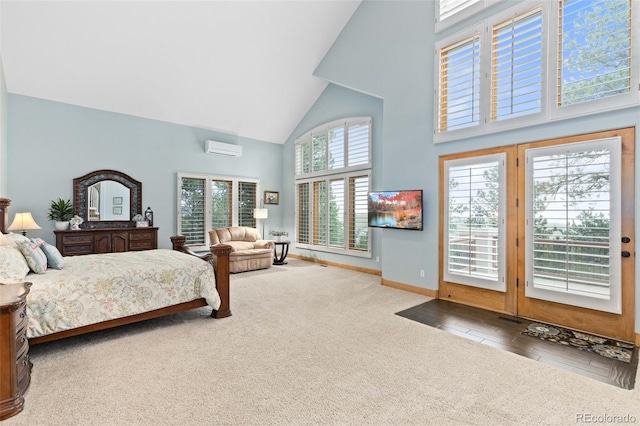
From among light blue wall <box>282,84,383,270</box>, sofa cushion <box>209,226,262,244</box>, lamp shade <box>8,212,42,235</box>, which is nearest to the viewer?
lamp shade <box>8,212,42,235</box>

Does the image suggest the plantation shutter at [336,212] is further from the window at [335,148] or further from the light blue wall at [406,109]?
the light blue wall at [406,109]

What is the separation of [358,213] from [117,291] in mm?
4653

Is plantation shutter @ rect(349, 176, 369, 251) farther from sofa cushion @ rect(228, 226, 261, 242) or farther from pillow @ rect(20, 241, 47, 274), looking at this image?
pillow @ rect(20, 241, 47, 274)

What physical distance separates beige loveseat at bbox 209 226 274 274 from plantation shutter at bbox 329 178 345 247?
1454mm

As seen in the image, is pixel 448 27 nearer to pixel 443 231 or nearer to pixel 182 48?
pixel 443 231

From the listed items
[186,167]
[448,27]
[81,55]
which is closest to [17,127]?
[81,55]

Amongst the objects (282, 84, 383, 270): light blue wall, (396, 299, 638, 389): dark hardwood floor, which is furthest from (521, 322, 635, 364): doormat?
(282, 84, 383, 270): light blue wall

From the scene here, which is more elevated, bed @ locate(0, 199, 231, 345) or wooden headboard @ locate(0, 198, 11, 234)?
wooden headboard @ locate(0, 198, 11, 234)

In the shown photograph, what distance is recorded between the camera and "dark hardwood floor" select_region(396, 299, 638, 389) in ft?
8.17

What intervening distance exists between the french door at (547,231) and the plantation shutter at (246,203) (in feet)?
17.1

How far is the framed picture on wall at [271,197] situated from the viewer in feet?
27.7

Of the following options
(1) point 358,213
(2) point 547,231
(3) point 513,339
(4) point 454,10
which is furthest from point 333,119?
(3) point 513,339

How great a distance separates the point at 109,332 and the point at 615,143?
5584 millimetres

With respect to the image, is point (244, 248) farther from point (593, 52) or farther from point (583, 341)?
point (593, 52)
